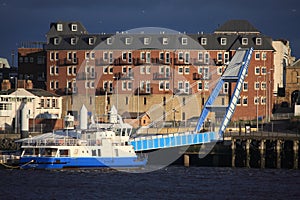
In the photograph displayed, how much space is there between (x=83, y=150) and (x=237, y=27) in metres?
67.2

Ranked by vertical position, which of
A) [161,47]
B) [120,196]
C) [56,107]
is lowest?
[120,196]

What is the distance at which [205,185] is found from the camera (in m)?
78.0

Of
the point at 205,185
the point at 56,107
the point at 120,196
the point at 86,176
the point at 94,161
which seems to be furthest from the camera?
the point at 56,107

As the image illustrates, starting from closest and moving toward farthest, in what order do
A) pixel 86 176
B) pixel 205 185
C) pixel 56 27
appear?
1. pixel 205 185
2. pixel 86 176
3. pixel 56 27

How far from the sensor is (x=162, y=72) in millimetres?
140500

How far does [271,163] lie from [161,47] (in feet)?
146

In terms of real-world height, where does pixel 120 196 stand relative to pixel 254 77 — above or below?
below

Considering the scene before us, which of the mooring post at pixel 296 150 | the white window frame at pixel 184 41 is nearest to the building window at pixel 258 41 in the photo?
the white window frame at pixel 184 41

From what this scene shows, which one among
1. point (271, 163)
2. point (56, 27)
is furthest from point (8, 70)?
point (271, 163)

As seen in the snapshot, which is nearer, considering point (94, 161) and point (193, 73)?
point (94, 161)

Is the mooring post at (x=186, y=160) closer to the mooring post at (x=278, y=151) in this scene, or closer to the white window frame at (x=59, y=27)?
the mooring post at (x=278, y=151)

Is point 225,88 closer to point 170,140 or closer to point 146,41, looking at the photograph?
point 146,41

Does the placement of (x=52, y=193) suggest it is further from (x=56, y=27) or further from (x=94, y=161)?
(x=56, y=27)

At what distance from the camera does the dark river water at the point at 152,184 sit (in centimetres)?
7075
